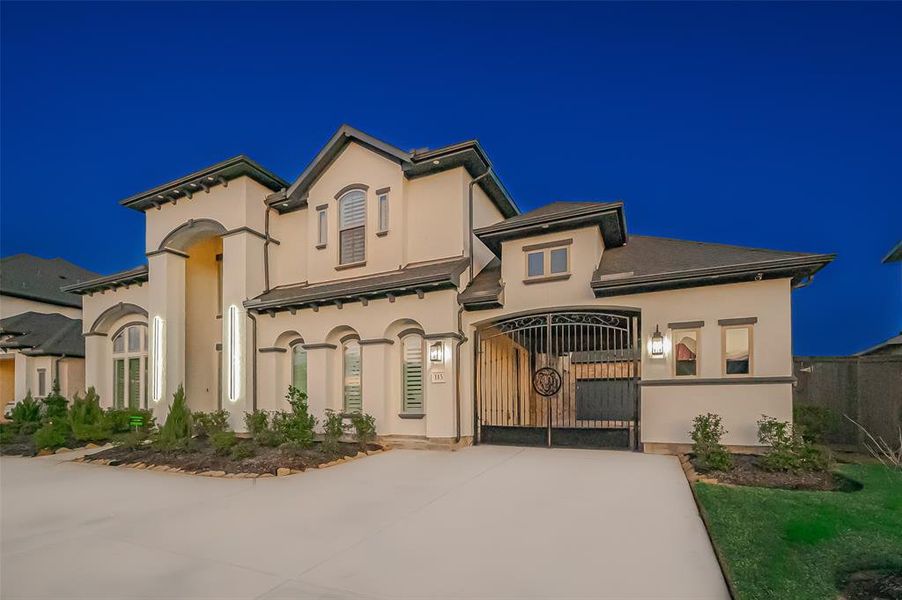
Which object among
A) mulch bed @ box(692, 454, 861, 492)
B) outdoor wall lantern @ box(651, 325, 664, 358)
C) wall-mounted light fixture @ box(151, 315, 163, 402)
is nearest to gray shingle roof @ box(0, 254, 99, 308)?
wall-mounted light fixture @ box(151, 315, 163, 402)

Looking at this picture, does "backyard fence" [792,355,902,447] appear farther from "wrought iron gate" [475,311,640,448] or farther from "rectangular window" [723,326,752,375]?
"wrought iron gate" [475,311,640,448]

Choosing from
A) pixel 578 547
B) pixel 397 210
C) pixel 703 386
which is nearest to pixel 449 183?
pixel 397 210

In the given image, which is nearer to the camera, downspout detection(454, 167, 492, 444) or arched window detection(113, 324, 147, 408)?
downspout detection(454, 167, 492, 444)

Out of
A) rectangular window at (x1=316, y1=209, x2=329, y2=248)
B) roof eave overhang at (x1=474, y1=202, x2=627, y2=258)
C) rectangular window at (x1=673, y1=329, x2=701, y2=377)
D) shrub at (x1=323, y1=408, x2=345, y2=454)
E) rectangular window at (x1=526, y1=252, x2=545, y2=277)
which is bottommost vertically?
shrub at (x1=323, y1=408, x2=345, y2=454)

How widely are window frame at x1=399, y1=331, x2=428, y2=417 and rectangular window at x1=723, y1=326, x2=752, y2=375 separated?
239 inches

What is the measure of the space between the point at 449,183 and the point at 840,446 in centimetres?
1010

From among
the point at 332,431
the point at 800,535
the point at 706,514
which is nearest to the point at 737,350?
the point at 706,514

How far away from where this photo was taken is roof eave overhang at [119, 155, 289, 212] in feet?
40.4

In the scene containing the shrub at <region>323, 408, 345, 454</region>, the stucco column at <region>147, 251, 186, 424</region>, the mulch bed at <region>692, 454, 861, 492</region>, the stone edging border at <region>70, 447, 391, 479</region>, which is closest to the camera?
the mulch bed at <region>692, 454, 861, 492</region>

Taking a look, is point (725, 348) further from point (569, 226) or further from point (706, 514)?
point (706, 514)

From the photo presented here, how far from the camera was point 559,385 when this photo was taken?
973cm

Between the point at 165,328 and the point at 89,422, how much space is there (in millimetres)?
3015

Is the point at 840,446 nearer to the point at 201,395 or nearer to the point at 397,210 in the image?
the point at 397,210

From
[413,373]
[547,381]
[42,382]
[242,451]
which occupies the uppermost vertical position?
[413,373]
